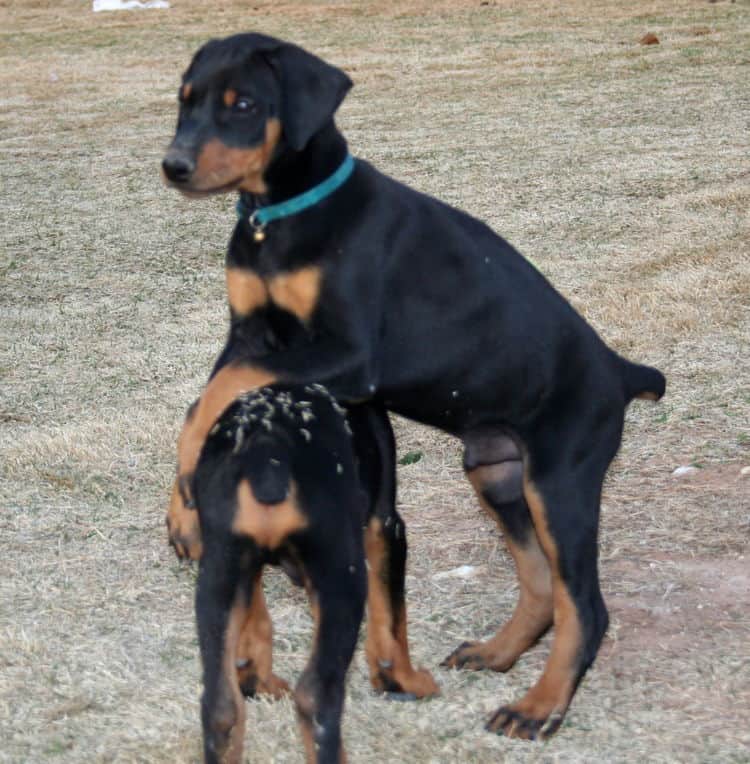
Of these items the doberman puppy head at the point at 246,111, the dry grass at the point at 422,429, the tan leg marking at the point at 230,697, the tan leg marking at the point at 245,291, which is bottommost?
the dry grass at the point at 422,429

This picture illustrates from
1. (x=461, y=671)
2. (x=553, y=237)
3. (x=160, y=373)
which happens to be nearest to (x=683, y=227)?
(x=553, y=237)

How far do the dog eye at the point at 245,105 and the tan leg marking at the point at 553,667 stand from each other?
129cm

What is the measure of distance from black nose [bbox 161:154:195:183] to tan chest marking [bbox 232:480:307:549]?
84 cm

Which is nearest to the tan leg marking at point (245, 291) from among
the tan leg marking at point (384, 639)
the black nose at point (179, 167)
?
the black nose at point (179, 167)

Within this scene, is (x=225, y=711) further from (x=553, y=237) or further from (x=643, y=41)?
(x=643, y=41)

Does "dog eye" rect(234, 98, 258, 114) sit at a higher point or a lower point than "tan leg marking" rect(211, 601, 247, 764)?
higher

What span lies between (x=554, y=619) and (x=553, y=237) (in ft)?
20.9

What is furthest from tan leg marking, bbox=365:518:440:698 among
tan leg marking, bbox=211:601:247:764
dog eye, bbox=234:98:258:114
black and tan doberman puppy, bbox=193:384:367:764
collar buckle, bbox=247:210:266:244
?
dog eye, bbox=234:98:258:114

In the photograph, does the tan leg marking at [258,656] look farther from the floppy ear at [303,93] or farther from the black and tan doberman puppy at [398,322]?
the floppy ear at [303,93]

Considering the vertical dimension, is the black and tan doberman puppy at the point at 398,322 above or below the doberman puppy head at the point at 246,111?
below

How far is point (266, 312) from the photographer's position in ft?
13.1

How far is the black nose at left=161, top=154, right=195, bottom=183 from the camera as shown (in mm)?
3818

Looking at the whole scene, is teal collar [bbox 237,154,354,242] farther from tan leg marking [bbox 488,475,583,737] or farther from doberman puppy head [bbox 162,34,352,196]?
tan leg marking [bbox 488,475,583,737]

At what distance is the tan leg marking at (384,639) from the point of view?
4.27m
